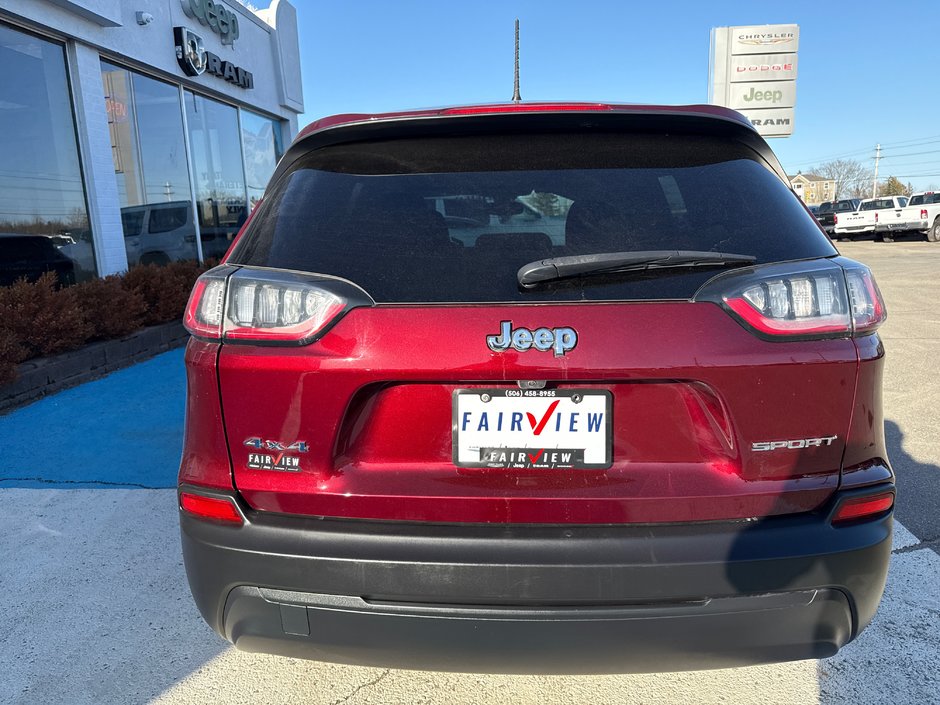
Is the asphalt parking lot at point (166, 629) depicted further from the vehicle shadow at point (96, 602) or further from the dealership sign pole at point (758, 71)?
the dealership sign pole at point (758, 71)

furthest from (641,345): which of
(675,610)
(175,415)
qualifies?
(175,415)

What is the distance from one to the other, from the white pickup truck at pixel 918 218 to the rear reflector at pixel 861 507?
30155 millimetres

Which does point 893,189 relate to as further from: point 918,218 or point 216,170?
point 216,170

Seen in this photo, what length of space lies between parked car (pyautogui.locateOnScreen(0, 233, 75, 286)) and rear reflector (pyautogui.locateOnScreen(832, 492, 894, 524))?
750 centimetres

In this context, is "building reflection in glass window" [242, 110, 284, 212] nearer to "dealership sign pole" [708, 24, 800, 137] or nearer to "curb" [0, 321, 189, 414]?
"curb" [0, 321, 189, 414]

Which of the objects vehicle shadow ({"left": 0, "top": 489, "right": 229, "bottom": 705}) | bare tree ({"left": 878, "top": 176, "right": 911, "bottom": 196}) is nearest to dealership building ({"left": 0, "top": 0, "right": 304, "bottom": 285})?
vehicle shadow ({"left": 0, "top": 489, "right": 229, "bottom": 705})

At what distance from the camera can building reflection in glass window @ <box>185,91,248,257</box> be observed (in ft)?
36.0

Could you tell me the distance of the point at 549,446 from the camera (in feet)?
4.88

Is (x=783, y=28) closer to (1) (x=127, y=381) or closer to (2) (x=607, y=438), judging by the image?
(1) (x=127, y=381)

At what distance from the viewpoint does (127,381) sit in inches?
235

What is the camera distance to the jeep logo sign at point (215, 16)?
10.1 metres

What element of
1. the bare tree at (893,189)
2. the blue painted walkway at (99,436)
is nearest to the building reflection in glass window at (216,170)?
the blue painted walkway at (99,436)

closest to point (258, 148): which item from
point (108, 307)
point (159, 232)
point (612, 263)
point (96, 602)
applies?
point (159, 232)

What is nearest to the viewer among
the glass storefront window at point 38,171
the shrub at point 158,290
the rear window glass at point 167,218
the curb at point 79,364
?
the curb at point 79,364
